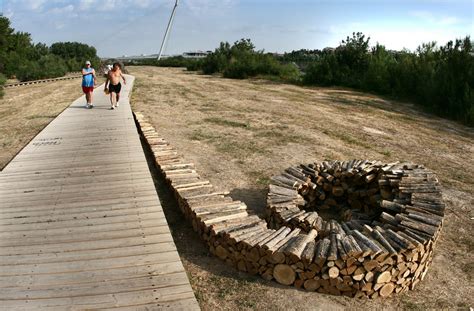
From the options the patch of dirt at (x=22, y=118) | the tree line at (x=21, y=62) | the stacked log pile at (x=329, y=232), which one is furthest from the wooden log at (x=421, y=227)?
the tree line at (x=21, y=62)

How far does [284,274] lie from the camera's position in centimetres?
458

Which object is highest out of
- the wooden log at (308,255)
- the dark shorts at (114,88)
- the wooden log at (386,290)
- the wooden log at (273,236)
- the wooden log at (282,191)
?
the dark shorts at (114,88)

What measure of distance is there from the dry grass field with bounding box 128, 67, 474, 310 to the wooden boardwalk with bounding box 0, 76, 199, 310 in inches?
28.4

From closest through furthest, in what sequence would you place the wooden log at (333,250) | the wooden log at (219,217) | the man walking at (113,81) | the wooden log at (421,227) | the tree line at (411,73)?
the wooden log at (333,250)
the wooden log at (421,227)
the wooden log at (219,217)
the man walking at (113,81)
the tree line at (411,73)

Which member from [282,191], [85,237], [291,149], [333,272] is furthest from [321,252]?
[291,149]

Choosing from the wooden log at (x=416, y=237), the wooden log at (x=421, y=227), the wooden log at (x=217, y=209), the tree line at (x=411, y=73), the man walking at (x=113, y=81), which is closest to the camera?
the wooden log at (x=416, y=237)

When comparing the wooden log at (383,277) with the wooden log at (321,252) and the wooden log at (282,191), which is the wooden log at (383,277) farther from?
the wooden log at (282,191)

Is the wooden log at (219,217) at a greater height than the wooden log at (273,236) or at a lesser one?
greater

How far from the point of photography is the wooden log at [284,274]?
14.9ft

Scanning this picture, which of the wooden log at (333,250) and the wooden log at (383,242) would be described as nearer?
the wooden log at (333,250)

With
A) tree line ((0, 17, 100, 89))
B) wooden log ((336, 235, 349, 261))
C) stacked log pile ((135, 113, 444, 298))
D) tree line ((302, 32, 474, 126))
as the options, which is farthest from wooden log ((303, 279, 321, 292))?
tree line ((0, 17, 100, 89))

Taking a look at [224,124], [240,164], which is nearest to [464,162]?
[240,164]

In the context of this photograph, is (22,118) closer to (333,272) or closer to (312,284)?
(312,284)

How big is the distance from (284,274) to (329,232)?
116cm
